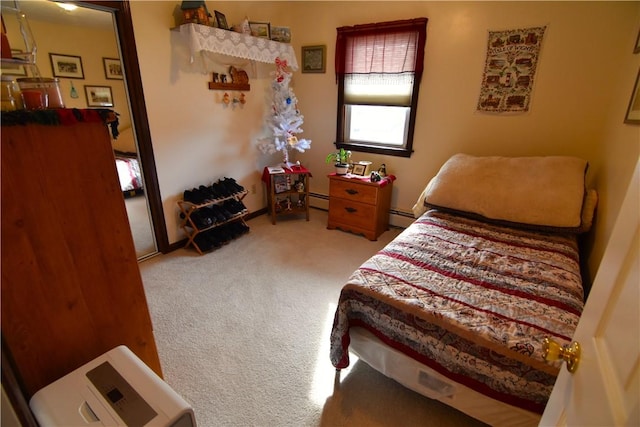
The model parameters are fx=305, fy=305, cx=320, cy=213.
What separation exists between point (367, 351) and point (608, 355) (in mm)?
1073

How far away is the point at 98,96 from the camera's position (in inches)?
97.3

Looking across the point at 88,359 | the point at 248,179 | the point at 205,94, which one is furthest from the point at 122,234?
the point at 248,179

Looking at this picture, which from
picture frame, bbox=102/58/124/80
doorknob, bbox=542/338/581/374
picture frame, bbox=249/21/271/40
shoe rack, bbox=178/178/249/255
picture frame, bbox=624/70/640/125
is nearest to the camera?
doorknob, bbox=542/338/581/374

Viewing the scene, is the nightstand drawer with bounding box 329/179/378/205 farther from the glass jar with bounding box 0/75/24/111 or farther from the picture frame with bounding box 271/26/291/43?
the glass jar with bounding box 0/75/24/111

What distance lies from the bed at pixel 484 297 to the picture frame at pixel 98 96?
2457 mm

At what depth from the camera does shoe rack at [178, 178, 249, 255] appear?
284cm

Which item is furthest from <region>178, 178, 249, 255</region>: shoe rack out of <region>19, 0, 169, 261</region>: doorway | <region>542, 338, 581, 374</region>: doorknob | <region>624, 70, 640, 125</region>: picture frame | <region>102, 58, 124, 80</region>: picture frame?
<region>624, 70, 640, 125</region>: picture frame

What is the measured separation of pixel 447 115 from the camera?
9.57 ft

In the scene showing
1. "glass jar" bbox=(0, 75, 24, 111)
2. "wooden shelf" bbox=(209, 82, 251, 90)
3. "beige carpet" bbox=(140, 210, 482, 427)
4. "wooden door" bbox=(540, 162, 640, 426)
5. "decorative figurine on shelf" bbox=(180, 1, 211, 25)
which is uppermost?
"decorative figurine on shelf" bbox=(180, 1, 211, 25)

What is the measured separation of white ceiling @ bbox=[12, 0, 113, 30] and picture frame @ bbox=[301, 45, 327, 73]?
193 cm

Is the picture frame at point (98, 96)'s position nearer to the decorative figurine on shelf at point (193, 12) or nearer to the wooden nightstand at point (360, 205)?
the decorative figurine on shelf at point (193, 12)

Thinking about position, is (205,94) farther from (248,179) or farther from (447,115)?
(447,115)

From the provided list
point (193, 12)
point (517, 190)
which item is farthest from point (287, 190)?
point (517, 190)

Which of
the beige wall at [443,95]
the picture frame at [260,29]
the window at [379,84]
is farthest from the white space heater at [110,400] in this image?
the picture frame at [260,29]
